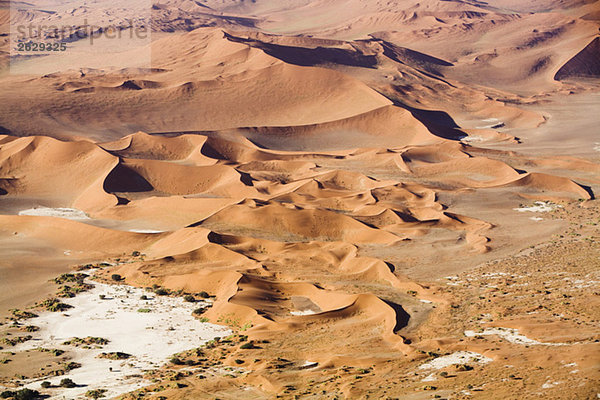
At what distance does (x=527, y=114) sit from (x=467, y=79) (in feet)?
79.1

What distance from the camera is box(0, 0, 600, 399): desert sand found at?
2292 cm

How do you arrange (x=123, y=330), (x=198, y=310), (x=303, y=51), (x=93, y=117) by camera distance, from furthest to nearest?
(x=303, y=51) < (x=93, y=117) < (x=198, y=310) < (x=123, y=330)

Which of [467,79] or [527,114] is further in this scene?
[467,79]

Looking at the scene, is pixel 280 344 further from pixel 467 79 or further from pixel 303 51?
pixel 467 79

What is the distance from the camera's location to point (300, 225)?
140ft

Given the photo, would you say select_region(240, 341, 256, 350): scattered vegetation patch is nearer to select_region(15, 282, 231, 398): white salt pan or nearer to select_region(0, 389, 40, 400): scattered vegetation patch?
select_region(15, 282, 231, 398): white salt pan

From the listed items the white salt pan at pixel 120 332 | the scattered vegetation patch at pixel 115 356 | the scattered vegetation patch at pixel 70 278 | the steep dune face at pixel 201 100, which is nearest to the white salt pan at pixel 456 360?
the white salt pan at pixel 120 332

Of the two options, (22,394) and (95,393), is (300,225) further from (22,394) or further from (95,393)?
(22,394)

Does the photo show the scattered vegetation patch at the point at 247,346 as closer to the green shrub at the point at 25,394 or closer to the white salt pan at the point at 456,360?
the white salt pan at the point at 456,360

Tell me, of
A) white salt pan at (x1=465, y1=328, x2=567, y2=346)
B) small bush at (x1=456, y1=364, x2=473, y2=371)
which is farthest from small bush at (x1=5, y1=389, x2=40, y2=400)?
white salt pan at (x1=465, y1=328, x2=567, y2=346)

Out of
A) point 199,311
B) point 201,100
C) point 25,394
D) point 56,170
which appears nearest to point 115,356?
point 25,394

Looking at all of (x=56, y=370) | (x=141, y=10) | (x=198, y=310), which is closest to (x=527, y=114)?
(x=198, y=310)

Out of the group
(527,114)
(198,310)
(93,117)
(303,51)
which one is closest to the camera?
(198,310)

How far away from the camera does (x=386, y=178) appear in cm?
5662
